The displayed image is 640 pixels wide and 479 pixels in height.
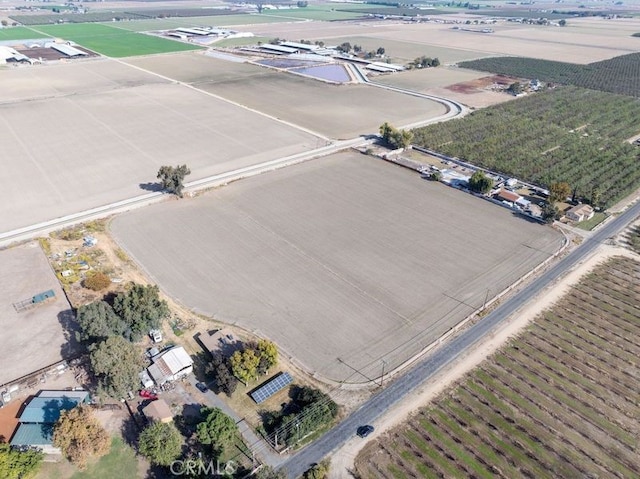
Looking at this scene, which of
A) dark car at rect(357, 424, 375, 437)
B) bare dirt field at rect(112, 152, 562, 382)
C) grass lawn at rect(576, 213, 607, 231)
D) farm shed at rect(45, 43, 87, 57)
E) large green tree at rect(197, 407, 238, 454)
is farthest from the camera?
farm shed at rect(45, 43, 87, 57)

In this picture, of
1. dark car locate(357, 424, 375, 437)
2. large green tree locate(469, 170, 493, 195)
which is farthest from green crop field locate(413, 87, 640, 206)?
dark car locate(357, 424, 375, 437)

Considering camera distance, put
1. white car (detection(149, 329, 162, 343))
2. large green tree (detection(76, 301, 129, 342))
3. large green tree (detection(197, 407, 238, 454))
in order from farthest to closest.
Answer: white car (detection(149, 329, 162, 343)), large green tree (detection(76, 301, 129, 342)), large green tree (detection(197, 407, 238, 454))

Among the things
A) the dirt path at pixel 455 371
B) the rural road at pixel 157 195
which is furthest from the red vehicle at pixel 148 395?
the rural road at pixel 157 195

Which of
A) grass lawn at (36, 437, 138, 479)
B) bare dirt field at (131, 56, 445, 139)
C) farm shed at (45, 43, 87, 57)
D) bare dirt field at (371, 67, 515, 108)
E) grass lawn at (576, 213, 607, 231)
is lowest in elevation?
grass lawn at (36, 437, 138, 479)

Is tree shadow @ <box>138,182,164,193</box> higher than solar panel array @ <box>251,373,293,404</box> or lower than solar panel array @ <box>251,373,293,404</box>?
higher

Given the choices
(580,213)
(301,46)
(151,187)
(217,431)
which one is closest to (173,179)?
(151,187)

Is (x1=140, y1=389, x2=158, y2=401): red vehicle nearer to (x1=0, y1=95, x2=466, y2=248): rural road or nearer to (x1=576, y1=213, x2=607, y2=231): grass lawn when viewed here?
(x1=0, y1=95, x2=466, y2=248): rural road

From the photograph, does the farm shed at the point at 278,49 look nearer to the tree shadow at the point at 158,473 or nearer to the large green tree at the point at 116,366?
the large green tree at the point at 116,366

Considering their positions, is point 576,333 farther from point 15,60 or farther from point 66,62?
point 15,60
